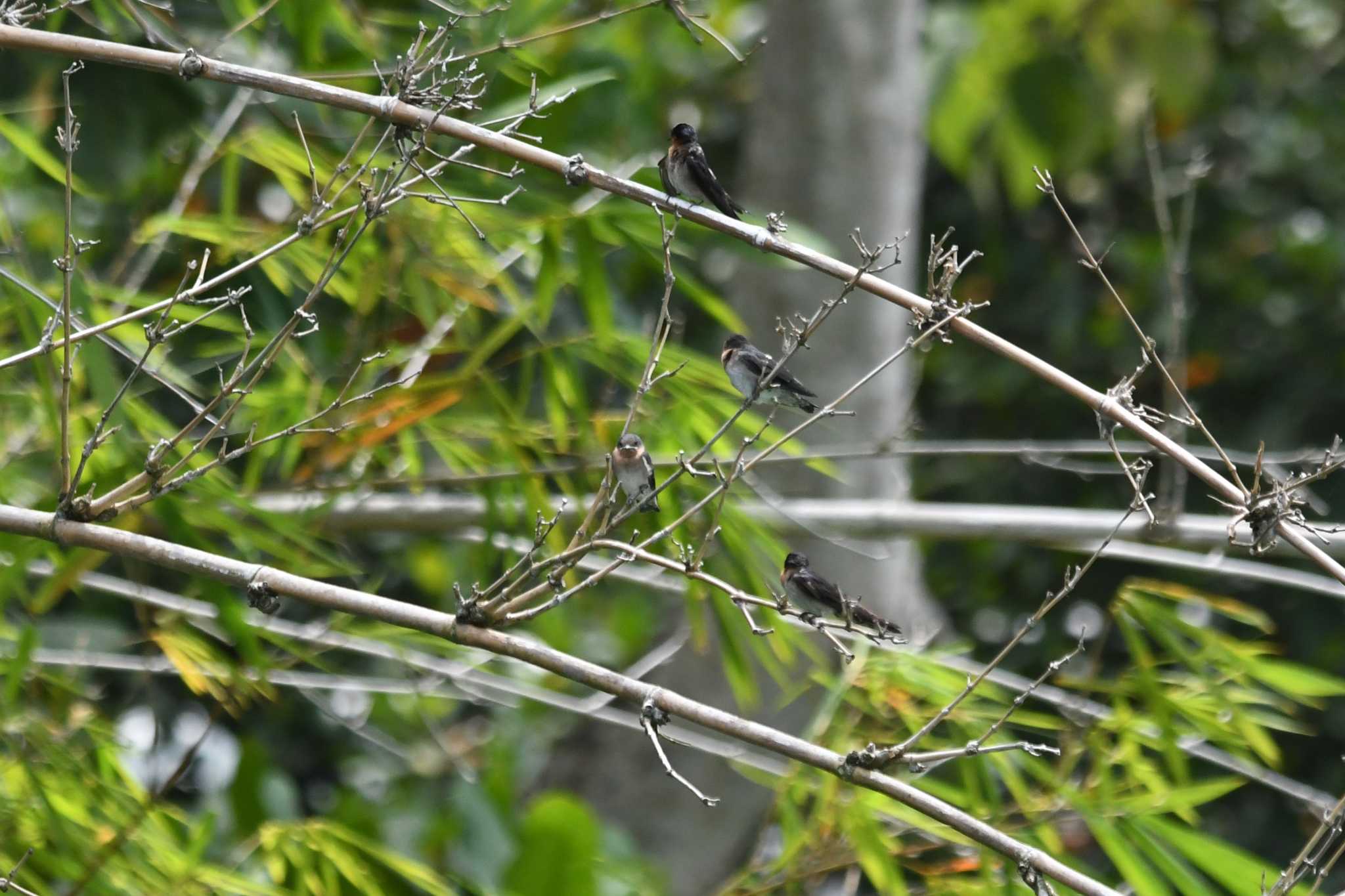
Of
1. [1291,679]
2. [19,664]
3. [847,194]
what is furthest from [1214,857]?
[847,194]

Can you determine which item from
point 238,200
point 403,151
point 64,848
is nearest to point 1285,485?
point 403,151

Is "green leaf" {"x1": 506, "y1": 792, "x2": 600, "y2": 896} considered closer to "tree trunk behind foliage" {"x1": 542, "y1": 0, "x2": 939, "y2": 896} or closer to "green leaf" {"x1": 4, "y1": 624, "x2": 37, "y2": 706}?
"tree trunk behind foliage" {"x1": 542, "y1": 0, "x2": 939, "y2": 896}

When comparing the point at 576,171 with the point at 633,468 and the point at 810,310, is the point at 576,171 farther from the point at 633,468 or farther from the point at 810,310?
the point at 810,310

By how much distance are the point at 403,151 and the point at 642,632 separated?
22.6 feet

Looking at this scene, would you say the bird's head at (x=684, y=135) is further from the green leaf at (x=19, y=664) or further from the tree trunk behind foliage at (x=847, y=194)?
the tree trunk behind foliage at (x=847, y=194)

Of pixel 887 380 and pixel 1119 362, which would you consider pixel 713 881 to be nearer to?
pixel 887 380

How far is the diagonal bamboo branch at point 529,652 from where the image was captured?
2.04 m

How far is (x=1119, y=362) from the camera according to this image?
305 inches

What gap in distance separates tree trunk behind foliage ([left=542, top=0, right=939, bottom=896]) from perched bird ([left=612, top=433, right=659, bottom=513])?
2.70 metres

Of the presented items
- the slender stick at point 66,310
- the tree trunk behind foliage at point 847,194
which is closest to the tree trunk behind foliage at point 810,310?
the tree trunk behind foliage at point 847,194

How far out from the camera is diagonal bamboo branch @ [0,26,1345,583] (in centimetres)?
220

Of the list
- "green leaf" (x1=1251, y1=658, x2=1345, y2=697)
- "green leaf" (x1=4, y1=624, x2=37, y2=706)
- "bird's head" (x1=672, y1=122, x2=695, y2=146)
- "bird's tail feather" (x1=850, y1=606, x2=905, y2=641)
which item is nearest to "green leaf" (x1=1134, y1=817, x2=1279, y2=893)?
"green leaf" (x1=1251, y1=658, x2=1345, y2=697)

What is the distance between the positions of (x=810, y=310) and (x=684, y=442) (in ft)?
7.19

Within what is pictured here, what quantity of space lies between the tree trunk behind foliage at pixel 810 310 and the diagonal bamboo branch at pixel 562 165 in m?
3.41
